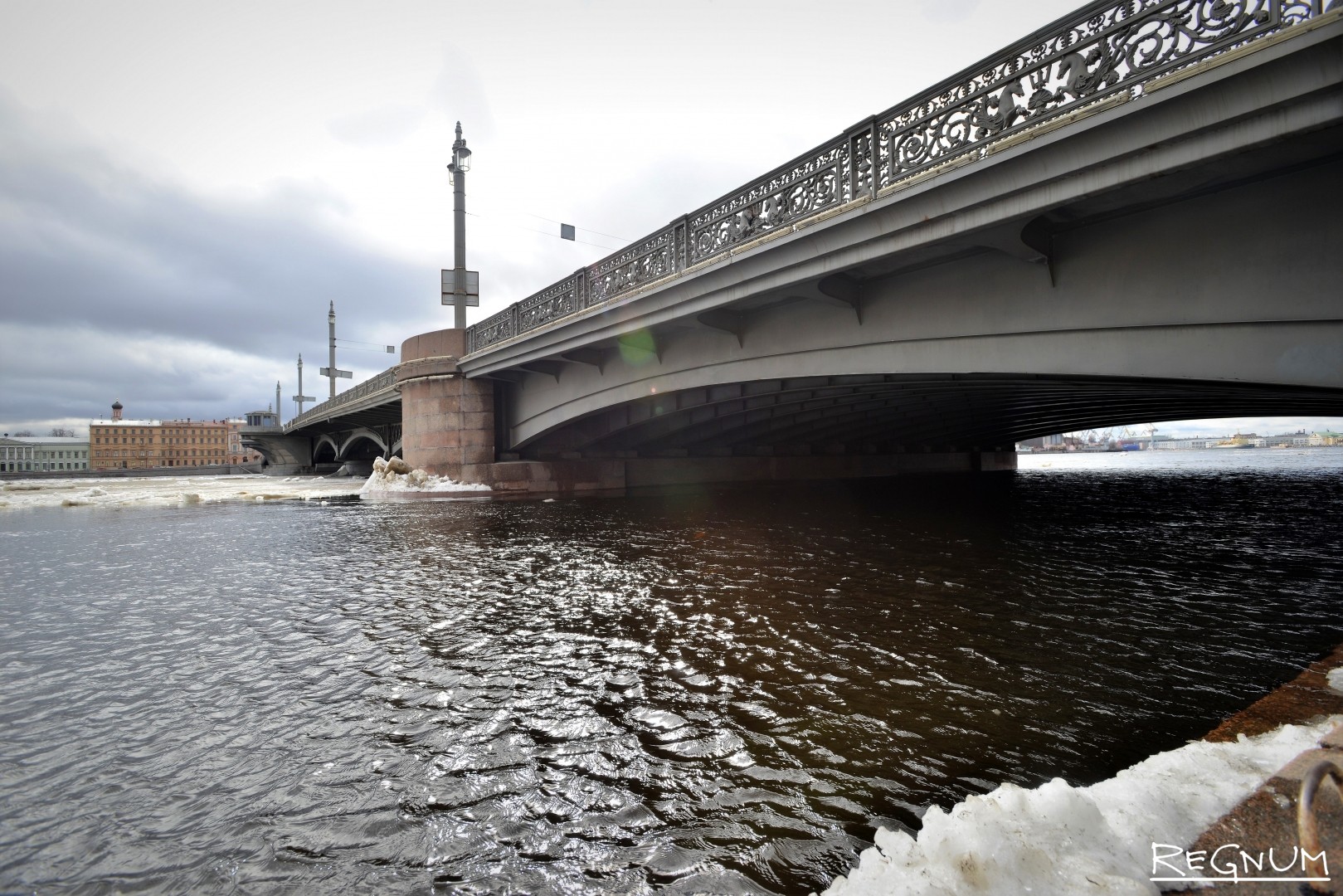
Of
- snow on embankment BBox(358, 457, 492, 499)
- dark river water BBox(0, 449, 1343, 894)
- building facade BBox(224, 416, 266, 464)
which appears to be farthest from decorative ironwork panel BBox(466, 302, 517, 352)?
building facade BBox(224, 416, 266, 464)

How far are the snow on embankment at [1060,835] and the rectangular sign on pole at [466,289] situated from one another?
70.0 feet

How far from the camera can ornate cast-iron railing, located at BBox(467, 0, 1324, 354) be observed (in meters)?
4.97

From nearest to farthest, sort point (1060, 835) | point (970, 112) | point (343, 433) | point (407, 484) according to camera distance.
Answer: point (1060, 835) → point (970, 112) → point (407, 484) → point (343, 433)

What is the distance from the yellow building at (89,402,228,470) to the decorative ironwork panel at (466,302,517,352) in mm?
119509

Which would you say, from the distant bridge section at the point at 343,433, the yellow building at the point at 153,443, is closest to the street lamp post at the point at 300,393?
the distant bridge section at the point at 343,433

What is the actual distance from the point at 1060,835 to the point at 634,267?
1216 cm

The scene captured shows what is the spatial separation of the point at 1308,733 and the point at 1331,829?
1125mm

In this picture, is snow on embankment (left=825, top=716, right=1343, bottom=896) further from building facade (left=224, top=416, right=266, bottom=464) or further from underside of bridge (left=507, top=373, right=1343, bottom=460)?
building facade (left=224, top=416, right=266, bottom=464)

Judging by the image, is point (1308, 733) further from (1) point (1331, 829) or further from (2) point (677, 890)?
(2) point (677, 890)

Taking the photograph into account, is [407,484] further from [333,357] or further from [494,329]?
[333,357]

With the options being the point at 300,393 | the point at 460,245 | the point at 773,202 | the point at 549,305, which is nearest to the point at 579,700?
the point at 773,202

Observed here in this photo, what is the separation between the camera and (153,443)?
4513 inches

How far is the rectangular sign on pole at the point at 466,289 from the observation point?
20.7 m

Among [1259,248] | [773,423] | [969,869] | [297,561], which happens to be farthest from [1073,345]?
[773,423]
